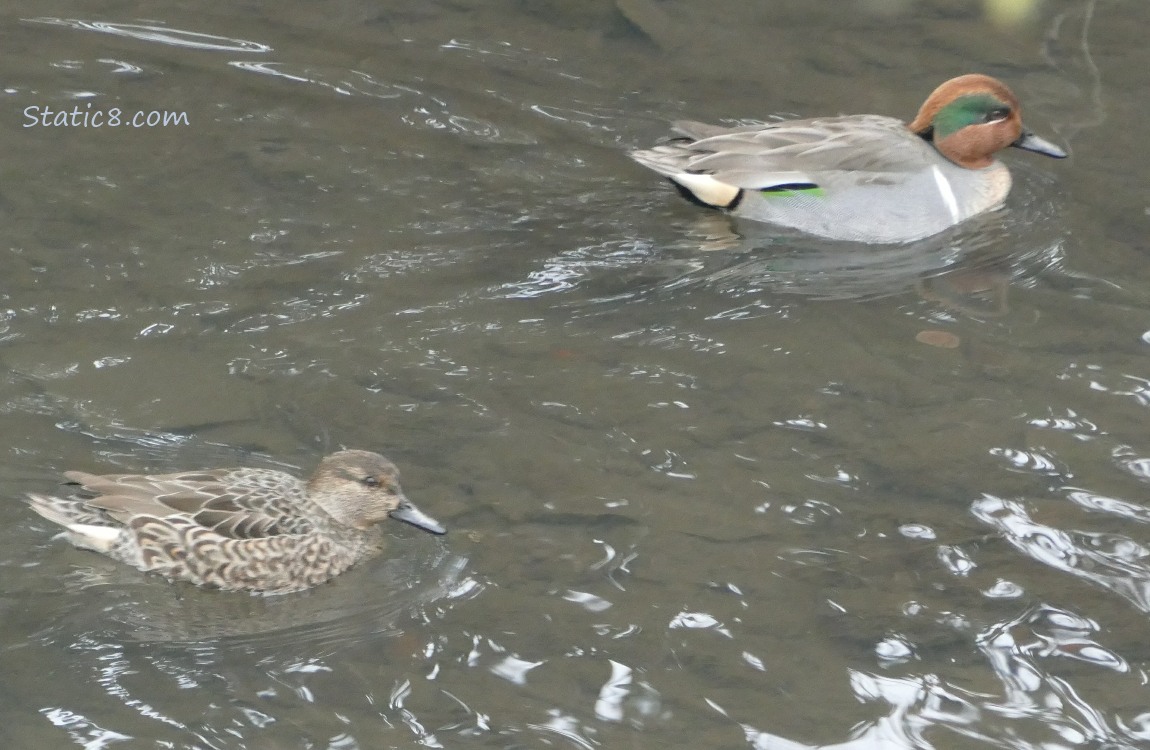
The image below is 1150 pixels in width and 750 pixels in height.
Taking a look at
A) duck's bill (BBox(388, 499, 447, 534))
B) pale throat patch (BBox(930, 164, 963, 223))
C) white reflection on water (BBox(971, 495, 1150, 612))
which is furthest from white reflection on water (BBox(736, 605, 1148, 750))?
pale throat patch (BBox(930, 164, 963, 223))

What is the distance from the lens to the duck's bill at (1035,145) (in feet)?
27.7

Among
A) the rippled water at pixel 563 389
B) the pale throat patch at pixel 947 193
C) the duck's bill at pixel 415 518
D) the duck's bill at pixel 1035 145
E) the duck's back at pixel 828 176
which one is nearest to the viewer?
the rippled water at pixel 563 389

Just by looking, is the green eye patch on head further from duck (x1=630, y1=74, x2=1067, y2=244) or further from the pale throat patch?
the pale throat patch

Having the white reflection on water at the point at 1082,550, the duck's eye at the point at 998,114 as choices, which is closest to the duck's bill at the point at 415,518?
the white reflection on water at the point at 1082,550

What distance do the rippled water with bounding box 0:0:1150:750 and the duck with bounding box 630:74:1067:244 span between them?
0.52ft

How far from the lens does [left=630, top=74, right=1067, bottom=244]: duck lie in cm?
800

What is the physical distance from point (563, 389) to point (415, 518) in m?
1.23

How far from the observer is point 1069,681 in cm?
491

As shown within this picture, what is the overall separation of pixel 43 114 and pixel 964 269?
523 cm

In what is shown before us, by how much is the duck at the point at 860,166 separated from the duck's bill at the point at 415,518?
3352 millimetres

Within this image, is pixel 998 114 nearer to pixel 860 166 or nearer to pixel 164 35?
pixel 860 166

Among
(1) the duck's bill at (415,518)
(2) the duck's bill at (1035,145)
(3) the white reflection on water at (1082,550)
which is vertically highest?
(2) the duck's bill at (1035,145)

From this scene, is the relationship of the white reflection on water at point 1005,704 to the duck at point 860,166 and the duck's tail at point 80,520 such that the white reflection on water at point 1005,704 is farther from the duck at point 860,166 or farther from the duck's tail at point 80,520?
the duck at point 860,166

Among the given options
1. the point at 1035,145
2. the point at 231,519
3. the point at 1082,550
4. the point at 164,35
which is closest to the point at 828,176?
the point at 1035,145
